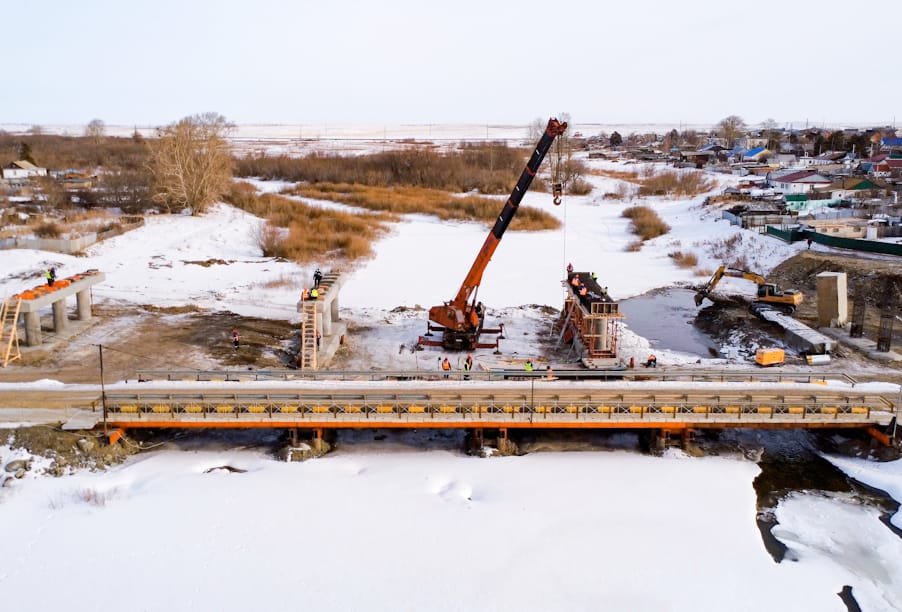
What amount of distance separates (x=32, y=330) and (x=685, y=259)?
1569 inches

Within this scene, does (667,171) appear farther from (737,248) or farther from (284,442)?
(284,442)

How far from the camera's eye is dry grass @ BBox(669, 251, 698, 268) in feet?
158

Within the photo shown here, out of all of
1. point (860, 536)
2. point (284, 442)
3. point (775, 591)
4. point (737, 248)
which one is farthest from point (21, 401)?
point (737, 248)

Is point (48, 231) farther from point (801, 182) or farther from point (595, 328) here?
point (801, 182)

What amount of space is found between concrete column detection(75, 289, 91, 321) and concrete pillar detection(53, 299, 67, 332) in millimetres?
1336

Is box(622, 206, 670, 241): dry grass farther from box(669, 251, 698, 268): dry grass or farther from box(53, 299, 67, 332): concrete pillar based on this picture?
box(53, 299, 67, 332): concrete pillar

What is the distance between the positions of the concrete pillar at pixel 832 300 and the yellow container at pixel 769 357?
5944mm

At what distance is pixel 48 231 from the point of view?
160 feet

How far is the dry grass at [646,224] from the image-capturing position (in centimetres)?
5909

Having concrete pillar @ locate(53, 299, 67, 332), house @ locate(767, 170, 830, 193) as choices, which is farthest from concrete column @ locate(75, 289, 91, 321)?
house @ locate(767, 170, 830, 193)

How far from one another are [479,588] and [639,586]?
3494mm

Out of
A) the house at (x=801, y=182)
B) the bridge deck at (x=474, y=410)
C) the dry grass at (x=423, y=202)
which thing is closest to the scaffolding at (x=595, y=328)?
the bridge deck at (x=474, y=410)

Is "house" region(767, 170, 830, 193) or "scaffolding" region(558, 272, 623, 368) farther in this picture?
"house" region(767, 170, 830, 193)

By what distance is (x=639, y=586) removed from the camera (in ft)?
49.3
